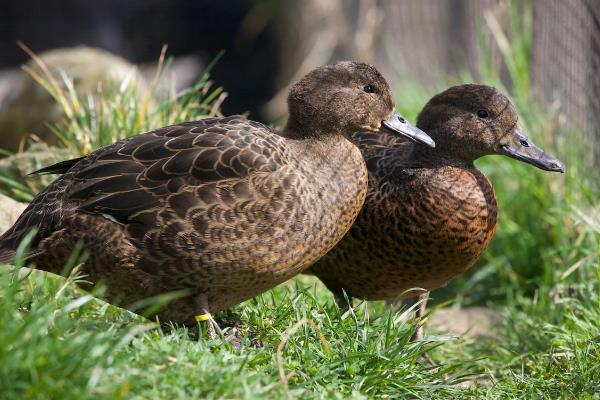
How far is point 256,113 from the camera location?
10500 millimetres

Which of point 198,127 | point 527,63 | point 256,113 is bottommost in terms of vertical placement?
point 256,113

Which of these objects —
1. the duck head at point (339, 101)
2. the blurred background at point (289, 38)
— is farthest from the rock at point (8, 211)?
the blurred background at point (289, 38)

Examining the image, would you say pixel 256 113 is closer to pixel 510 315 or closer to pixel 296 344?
pixel 510 315

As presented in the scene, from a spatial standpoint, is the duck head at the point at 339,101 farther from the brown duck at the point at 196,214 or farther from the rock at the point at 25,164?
the rock at the point at 25,164

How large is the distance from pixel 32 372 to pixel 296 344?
4.46ft

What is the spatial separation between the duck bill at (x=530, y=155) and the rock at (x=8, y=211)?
2567 mm

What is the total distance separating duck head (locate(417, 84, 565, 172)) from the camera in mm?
4562

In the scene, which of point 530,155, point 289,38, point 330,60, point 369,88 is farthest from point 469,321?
point 289,38

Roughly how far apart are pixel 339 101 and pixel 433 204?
2.31 feet

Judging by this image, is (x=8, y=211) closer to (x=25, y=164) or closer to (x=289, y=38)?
(x=25, y=164)

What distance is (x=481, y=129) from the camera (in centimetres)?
457

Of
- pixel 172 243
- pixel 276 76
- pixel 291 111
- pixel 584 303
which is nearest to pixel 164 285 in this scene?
pixel 172 243

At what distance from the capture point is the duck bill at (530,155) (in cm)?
455

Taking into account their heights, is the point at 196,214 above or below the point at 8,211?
above
